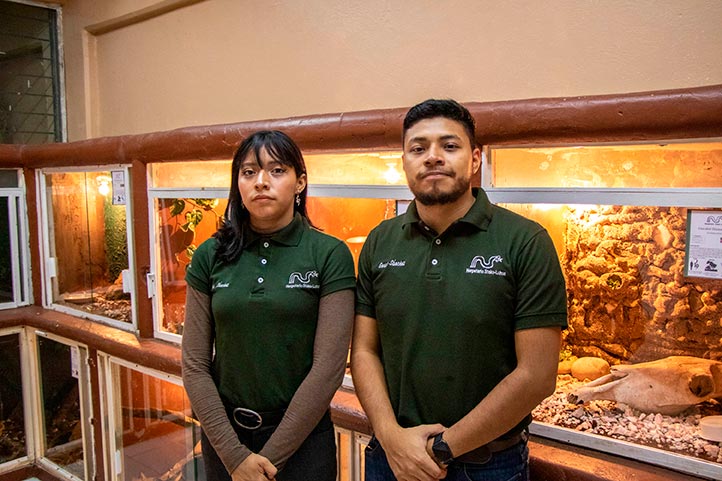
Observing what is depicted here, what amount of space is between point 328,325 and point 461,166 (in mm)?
604

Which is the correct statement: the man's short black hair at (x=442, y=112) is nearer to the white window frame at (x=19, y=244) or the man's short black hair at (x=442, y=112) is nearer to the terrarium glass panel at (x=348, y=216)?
the terrarium glass panel at (x=348, y=216)

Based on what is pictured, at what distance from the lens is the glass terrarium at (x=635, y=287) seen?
6.44 feet

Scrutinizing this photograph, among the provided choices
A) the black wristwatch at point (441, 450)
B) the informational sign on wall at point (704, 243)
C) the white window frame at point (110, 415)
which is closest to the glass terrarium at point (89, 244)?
the white window frame at point (110, 415)

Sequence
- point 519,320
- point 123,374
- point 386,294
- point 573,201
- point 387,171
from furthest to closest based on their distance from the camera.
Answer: point 123,374 < point 387,171 < point 573,201 < point 386,294 < point 519,320

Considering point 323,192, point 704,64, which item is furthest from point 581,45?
point 323,192

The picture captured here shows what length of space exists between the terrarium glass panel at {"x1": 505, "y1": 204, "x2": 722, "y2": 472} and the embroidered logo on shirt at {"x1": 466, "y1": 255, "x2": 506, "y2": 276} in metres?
0.74

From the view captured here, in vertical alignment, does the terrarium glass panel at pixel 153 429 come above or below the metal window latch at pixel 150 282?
below

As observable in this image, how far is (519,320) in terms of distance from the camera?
1574mm

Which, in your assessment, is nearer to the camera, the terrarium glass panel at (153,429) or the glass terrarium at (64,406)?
the terrarium glass panel at (153,429)

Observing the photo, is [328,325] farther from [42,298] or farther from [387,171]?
[42,298]

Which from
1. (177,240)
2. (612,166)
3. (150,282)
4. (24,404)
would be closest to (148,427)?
(150,282)

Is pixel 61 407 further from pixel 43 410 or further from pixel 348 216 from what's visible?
pixel 348 216

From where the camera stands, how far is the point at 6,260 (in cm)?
442

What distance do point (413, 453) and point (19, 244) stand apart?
12.7 ft
